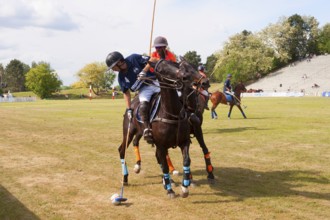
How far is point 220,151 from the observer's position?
43.3ft

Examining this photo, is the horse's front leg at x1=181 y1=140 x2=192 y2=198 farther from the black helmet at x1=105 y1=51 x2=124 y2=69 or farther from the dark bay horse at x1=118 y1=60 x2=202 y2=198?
the black helmet at x1=105 y1=51 x2=124 y2=69

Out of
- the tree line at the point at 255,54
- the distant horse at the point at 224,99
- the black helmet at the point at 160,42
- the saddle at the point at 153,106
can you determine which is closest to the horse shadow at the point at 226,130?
the distant horse at the point at 224,99

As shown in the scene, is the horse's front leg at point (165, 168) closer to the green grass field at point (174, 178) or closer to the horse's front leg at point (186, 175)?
the green grass field at point (174, 178)

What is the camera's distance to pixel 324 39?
128750 mm

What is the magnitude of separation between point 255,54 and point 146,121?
108062mm

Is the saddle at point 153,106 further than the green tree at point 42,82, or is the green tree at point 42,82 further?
the green tree at point 42,82

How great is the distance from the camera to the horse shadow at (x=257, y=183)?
25.7ft

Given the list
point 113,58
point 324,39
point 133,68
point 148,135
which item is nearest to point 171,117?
point 148,135

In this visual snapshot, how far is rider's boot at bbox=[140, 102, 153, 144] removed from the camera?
768 cm

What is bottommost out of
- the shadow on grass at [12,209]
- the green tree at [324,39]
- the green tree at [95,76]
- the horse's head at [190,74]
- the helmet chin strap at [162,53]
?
the shadow on grass at [12,209]

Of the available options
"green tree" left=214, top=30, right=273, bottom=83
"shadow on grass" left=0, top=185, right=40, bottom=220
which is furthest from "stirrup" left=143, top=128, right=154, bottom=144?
"green tree" left=214, top=30, right=273, bottom=83

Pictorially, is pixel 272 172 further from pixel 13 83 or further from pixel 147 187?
pixel 13 83

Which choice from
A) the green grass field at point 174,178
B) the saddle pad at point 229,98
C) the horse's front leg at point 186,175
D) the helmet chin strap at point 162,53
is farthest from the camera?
the saddle pad at point 229,98

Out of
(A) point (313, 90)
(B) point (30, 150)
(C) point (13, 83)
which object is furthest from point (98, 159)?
(C) point (13, 83)
